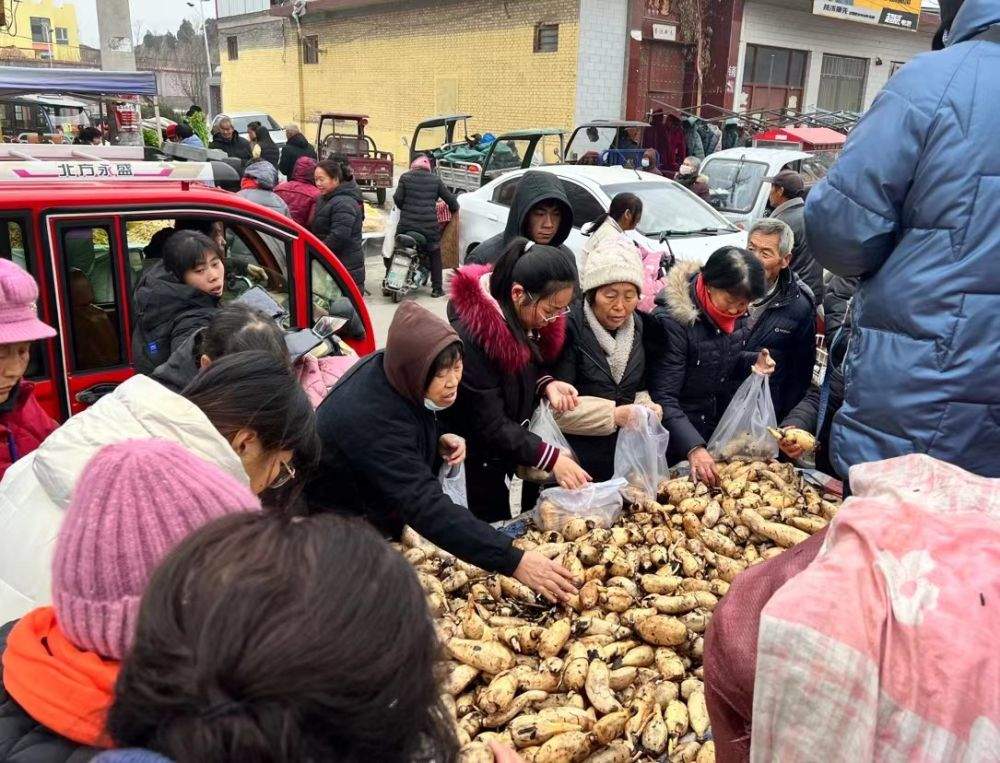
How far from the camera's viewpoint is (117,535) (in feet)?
3.52

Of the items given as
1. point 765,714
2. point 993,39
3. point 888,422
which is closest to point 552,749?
point 765,714

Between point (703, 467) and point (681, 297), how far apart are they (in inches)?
30.8

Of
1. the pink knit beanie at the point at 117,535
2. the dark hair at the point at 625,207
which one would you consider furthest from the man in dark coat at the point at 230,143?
the pink knit beanie at the point at 117,535

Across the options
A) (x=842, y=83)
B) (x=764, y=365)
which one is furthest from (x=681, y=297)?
(x=842, y=83)

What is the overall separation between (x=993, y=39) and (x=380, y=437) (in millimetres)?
1928

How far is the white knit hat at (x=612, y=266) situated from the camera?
3250mm

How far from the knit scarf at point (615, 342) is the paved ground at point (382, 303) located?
5.15 meters

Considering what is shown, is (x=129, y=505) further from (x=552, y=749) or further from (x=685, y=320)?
(x=685, y=320)

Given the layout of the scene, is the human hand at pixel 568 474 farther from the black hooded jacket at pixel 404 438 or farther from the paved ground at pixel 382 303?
the paved ground at pixel 382 303

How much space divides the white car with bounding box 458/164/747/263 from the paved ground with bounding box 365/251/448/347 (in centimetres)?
128

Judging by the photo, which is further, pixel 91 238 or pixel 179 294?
pixel 91 238

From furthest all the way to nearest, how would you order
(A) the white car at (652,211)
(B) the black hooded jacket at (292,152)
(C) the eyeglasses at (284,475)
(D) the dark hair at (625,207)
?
1. (B) the black hooded jacket at (292,152)
2. (A) the white car at (652,211)
3. (D) the dark hair at (625,207)
4. (C) the eyeglasses at (284,475)

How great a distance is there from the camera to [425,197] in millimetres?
9492

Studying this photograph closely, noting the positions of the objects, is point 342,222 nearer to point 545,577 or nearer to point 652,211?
point 652,211
